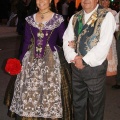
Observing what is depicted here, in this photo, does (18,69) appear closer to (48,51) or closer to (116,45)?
(48,51)

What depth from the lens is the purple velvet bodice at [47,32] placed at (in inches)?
119

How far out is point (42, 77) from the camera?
3.04 meters

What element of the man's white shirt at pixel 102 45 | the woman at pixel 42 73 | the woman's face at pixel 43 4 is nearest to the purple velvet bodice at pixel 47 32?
the woman at pixel 42 73

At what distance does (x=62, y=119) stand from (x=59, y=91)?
0.36 meters

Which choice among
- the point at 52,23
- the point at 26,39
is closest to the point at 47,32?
the point at 52,23

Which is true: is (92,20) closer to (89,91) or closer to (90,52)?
(90,52)

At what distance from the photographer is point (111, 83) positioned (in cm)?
537

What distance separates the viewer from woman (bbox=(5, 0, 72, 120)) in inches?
119

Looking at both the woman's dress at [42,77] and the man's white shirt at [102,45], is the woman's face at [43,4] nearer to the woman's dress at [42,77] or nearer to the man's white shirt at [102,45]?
the woman's dress at [42,77]

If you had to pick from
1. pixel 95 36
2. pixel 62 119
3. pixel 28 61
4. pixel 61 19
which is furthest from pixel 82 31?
pixel 62 119

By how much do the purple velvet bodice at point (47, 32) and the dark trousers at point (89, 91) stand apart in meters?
0.38

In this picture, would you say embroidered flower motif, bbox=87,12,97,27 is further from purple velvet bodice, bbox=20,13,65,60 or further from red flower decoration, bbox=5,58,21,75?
red flower decoration, bbox=5,58,21,75

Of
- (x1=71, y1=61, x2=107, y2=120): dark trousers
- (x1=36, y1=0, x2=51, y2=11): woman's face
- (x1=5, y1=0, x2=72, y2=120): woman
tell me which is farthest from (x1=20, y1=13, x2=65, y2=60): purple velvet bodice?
(x1=71, y1=61, x2=107, y2=120): dark trousers

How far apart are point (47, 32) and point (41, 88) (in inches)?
23.5
